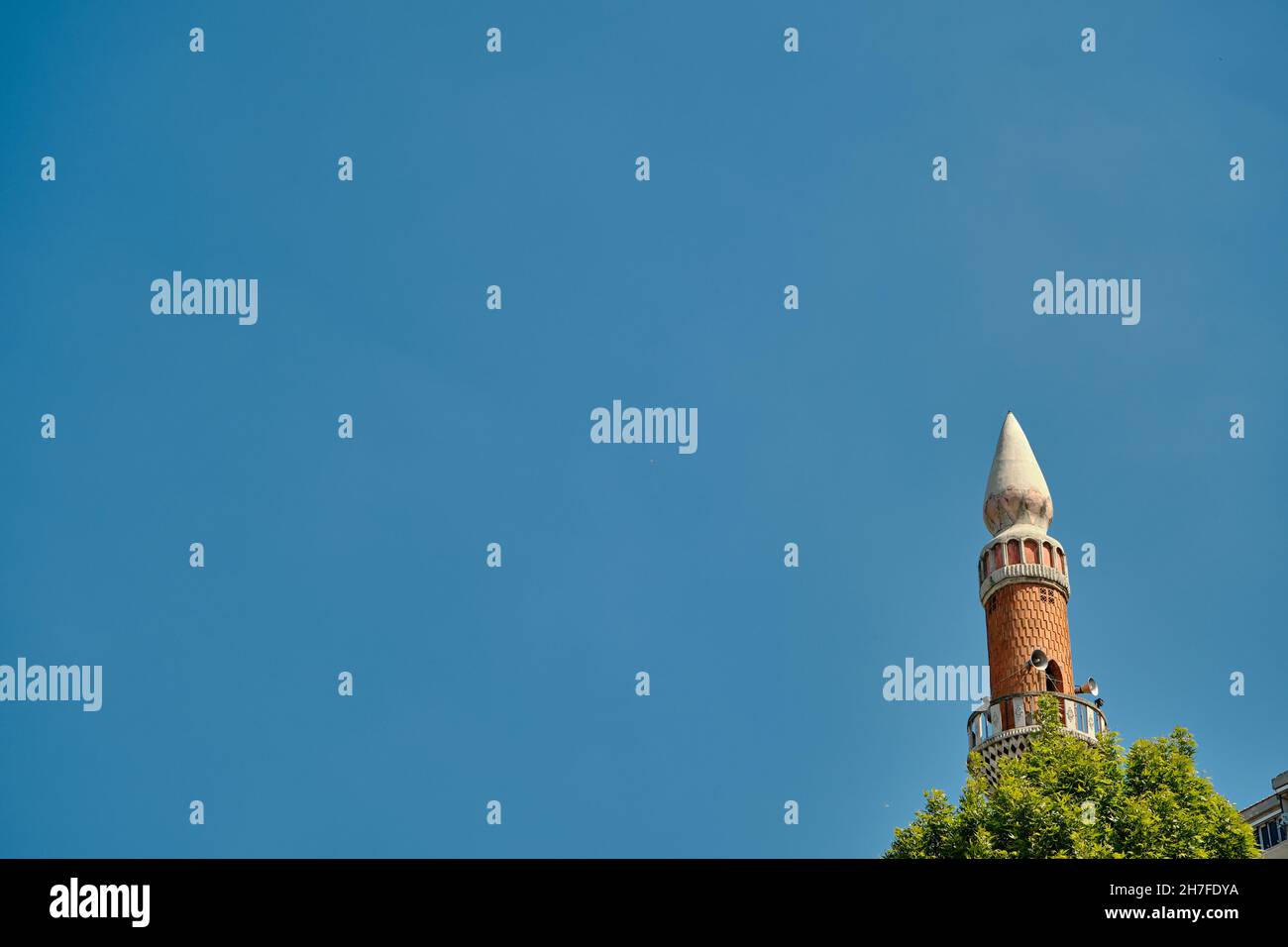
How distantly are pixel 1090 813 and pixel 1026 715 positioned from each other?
816cm

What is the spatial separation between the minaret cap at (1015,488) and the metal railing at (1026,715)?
6.68m

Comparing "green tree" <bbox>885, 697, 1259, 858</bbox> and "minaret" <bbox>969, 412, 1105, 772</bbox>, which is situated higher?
"minaret" <bbox>969, 412, 1105, 772</bbox>

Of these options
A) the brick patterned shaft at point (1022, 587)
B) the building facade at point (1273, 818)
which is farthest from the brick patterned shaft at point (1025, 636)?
the building facade at point (1273, 818)

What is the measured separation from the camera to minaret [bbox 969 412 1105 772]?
172ft

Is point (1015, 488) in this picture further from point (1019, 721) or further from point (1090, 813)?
point (1090, 813)

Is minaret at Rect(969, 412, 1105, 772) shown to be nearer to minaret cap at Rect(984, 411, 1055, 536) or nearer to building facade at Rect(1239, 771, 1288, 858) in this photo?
minaret cap at Rect(984, 411, 1055, 536)

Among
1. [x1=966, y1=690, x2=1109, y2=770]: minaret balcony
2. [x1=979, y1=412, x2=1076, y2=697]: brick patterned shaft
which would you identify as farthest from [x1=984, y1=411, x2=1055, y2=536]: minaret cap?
[x1=966, y1=690, x2=1109, y2=770]: minaret balcony

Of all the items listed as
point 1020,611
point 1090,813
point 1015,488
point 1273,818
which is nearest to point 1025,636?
point 1020,611

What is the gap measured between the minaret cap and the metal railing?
6681mm

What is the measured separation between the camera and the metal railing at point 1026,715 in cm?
5191

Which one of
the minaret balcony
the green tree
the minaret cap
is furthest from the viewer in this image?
the minaret cap

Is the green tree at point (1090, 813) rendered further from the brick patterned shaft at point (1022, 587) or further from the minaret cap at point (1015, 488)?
the minaret cap at point (1015, 488)
